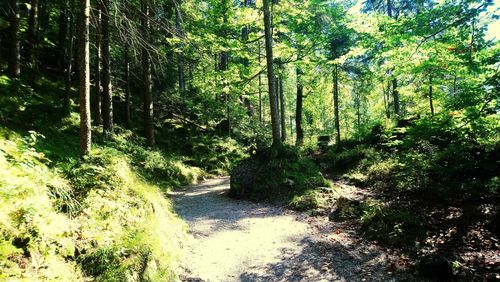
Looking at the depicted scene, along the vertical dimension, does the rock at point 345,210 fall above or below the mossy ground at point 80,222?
below

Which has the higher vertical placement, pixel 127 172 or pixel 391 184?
pixel 127 172

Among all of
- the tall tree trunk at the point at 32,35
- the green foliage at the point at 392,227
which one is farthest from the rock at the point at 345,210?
the tall tree trunk at the point at 32,35

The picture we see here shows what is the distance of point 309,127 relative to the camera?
1585 inches

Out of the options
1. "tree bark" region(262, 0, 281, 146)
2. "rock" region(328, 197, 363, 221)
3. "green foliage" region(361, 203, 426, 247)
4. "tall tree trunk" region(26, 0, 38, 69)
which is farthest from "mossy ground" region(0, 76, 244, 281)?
"tall tree trunk" region(26, 0, 38, 69)

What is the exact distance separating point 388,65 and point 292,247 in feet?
22.9

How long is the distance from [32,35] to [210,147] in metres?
10.7

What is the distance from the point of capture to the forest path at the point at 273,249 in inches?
220

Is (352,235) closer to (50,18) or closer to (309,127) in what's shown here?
(50,18)

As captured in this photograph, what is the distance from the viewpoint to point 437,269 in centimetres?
511

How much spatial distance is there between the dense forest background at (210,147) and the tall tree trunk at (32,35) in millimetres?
92

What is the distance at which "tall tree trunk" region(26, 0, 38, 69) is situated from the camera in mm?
13902

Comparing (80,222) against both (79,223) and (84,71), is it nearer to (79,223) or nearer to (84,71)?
(79,223)

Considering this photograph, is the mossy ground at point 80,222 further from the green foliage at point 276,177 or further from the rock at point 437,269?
the rock at point 437,269

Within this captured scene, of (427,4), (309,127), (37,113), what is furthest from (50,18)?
(309,127)
